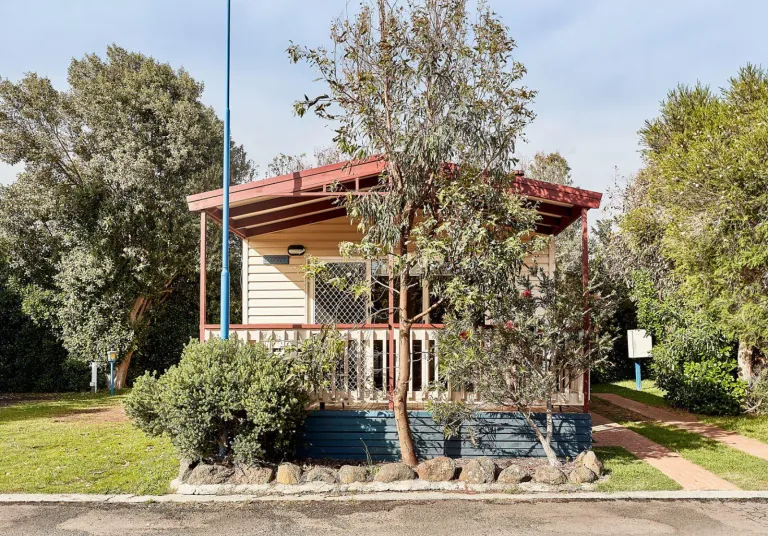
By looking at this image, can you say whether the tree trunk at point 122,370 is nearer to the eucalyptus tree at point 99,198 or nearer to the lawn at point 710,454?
the eucalyptus tree at point 99,198

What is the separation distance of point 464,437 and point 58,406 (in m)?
10.4

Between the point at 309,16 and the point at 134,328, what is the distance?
12339 mm

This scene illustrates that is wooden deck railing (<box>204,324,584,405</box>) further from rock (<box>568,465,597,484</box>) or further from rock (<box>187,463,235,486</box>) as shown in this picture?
rock (<box>187,463,235,486</box>)

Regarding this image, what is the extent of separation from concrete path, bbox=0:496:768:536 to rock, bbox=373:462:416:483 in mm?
435

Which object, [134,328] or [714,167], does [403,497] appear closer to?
[714,167]

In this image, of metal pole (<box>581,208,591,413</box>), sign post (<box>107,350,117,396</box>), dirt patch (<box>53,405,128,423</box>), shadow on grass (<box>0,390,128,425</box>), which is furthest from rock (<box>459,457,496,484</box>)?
sign post (<box>107,350,117,396</box>)

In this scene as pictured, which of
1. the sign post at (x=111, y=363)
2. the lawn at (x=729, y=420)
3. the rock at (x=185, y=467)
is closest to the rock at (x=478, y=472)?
the rock at (x=185, y=467)

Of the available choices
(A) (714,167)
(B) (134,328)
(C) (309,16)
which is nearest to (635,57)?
(A) (714,167)

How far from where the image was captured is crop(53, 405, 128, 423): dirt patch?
37.8 ft

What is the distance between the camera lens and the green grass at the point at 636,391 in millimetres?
13242

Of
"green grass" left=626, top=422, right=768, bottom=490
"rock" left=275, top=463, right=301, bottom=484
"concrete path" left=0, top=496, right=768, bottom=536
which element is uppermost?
"rock" left=275, top=463, right=301, bottom=484

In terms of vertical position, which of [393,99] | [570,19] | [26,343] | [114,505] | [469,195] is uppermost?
[570,19]

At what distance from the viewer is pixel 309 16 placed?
25.7ft

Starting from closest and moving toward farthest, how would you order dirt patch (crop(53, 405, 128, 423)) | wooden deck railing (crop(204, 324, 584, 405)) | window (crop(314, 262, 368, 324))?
wooden deck railing (crop(204, 324, 584, 405)), window (crop(314, 262, 368, 324)), dirt patch (crop(53, 405, 128, 423))
